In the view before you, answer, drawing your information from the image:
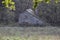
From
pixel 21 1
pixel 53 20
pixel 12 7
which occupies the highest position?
pixel 12 7

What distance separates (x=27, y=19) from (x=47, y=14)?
4.98ft

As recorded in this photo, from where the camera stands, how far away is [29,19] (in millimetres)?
11602

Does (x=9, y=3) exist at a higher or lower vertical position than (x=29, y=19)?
higher

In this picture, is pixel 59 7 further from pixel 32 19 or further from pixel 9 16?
pixel 9 16

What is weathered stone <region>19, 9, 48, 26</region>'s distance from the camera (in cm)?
1147

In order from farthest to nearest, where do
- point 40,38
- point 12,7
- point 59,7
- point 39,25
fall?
point 59,7, point 39,25, point 40,38, point 12,7

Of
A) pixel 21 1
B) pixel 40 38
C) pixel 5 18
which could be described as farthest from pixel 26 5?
pixel 40 38

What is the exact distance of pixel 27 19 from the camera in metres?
11.6

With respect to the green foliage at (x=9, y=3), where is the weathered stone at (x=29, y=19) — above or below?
below

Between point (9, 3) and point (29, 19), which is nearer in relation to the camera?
point (9, 3)

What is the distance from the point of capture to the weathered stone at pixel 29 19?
452 inches

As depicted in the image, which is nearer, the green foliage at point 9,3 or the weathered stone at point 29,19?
the green foliage at point 9,3

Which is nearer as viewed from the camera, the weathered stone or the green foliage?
the green foliage

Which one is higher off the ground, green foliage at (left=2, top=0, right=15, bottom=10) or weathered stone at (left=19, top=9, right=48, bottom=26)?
green foliage at (left=2, top=0, right=15, bottom=10)
